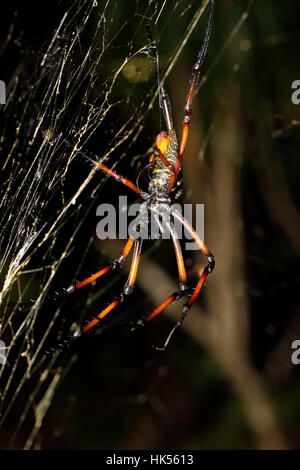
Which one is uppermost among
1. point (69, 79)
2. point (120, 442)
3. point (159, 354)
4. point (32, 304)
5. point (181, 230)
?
point (69, 79)

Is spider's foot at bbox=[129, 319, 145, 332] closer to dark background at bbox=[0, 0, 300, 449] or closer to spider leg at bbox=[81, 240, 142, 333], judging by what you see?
spider leg at bbox=[81, 240, 142, 333]

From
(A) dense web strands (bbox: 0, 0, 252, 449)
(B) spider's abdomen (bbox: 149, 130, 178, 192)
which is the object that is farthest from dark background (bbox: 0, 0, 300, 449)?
(B) spider's abdomen (bbox: 149, 130, 178, 192)

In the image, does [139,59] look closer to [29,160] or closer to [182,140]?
[182,140]

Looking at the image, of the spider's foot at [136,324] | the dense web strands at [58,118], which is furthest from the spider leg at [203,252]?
the dense web strands at [58,118]

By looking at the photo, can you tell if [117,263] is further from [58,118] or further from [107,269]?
[58,118]

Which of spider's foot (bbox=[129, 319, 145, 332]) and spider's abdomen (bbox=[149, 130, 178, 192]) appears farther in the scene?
spider's foot (bbox=[129, 319, 145, 332])

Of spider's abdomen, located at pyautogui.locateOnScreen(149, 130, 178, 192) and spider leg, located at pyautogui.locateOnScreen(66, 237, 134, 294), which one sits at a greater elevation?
spider's abdomen, located at pyautogui.locateOnScreen(149, 130, 178, 192)
